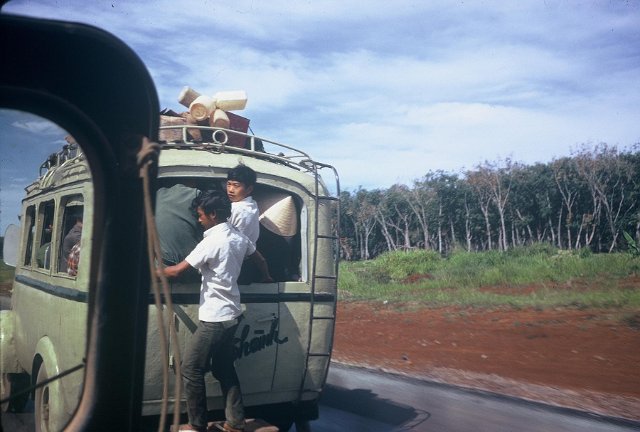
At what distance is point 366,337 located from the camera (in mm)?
12898

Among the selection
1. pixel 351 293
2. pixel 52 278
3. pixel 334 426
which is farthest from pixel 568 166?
pixel 52 278

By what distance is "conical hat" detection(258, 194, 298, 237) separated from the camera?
5000 millimetres

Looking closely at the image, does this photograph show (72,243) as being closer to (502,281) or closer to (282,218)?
(282,218)

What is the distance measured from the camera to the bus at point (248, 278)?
371cm

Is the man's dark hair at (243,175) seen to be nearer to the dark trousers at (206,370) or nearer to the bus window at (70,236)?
the dark trousers at (206,370)

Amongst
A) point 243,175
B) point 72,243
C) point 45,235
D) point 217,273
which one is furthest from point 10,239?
point 243,175

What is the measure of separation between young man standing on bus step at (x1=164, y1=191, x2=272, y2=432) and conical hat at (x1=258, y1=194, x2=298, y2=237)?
2.21 feet

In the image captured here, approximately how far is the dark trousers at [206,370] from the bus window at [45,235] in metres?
1.09

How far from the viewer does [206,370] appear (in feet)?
14.0

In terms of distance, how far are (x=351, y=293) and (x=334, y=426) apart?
15456 millimetres

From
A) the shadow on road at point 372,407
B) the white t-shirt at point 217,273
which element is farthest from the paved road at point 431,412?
the white t-shirt at point 217,273

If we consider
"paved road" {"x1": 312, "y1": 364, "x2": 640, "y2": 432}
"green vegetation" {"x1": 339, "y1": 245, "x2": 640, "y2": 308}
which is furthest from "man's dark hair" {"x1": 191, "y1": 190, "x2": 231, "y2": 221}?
"green vegetation" {"x1": 339, "y1": 245, "x2": 640, "y2": 308}

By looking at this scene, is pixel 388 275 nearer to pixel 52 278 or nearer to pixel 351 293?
pixel 351 293

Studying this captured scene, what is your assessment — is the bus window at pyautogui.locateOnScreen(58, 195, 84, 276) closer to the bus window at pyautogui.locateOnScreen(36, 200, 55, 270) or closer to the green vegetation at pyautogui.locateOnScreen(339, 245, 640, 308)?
the bus window at pyautogui.locateOnScreen(36, 200, 55, 270)
